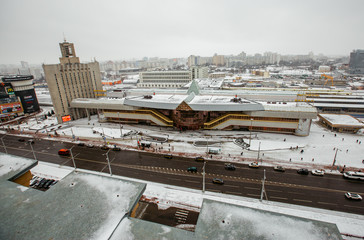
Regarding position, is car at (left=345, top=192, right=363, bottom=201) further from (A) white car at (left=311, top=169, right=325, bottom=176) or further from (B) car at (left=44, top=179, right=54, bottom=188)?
(B) car at (left=44, top=179, right=54, bottom=188)

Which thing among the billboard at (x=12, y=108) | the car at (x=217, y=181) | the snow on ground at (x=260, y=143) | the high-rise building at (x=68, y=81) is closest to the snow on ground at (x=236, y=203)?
the car at (x=217, y=181)

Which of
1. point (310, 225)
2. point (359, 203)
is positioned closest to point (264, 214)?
point (310, 225)

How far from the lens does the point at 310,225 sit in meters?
18.0

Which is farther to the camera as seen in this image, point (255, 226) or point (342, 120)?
point (342, 120)

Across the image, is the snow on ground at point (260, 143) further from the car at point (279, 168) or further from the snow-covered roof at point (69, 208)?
the snow-covered roof at point (69, 208)

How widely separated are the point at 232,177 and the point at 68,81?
7867cm

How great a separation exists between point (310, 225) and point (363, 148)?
47.2 meters

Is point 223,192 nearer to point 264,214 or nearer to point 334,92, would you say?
point 264,214

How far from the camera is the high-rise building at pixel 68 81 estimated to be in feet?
243

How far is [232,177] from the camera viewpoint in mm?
38219

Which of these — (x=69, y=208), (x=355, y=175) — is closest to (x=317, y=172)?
(x=355, y=175)

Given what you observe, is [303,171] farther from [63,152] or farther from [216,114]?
[63,152]

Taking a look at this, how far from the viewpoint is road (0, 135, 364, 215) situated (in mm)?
31922

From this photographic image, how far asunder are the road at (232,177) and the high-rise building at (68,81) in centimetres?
2990
